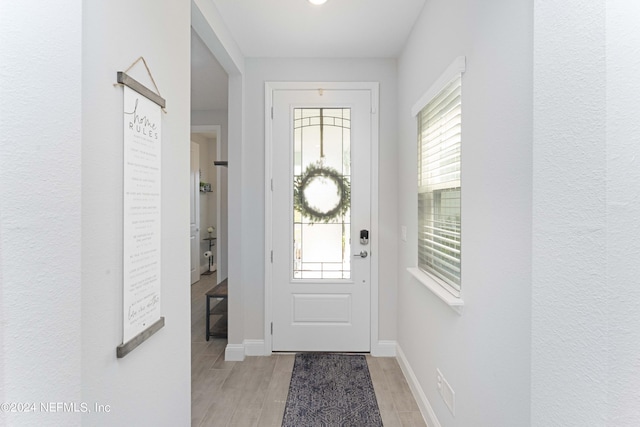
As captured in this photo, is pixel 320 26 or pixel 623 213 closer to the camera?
pixel 623 213

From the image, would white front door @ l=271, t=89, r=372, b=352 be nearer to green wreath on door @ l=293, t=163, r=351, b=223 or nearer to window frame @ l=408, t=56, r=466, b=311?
green wreath on door @ l=293, t=163, r=351, b=223

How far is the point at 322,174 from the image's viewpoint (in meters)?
2.95

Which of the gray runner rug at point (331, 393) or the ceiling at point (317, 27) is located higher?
the ceiling at point (317, 27)

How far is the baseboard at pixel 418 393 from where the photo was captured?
193 centimetres

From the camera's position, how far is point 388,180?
2934mm

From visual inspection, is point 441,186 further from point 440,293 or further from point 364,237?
point 364,237

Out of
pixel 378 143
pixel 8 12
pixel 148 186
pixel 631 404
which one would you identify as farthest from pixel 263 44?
pixel 631 404

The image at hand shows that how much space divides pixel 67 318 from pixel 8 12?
27.5 inches

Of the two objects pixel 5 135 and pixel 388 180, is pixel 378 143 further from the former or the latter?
pixel 5 135

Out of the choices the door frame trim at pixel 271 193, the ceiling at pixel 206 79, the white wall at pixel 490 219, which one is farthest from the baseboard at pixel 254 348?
the ceiling at pixel 206 79

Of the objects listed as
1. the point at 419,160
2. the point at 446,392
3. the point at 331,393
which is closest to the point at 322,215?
the point at 419,160

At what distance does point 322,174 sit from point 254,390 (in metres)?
1.81

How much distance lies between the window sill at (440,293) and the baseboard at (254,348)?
155 cm

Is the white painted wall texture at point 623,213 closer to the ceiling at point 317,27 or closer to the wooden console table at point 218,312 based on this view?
the ceiling at point 317,27
